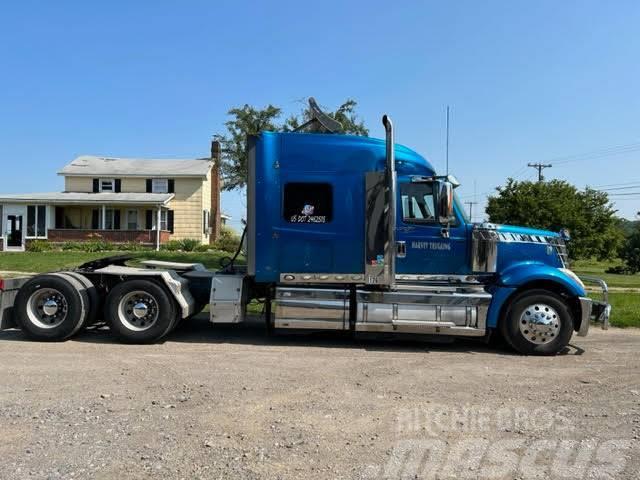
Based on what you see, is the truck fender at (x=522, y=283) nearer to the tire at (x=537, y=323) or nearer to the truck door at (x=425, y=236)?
the tire at (x=537, y=323)

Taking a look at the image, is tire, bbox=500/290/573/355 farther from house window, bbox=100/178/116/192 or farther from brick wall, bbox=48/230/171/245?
house window, bbox=100/178/116/192

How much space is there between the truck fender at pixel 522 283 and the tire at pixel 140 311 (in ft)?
15.2

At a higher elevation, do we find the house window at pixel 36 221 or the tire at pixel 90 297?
the house window at pixel 36 221

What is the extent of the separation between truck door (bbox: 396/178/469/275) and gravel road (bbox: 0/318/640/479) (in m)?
1.25

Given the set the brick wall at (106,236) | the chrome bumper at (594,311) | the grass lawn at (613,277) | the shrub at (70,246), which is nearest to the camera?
the chrome bumper at (594,311)

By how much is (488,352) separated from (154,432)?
17.0ft

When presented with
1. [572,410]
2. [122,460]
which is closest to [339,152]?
[572,410]

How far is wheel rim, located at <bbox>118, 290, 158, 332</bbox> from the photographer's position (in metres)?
8.05

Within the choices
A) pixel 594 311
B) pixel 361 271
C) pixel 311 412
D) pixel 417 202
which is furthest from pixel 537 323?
pixel 311 412

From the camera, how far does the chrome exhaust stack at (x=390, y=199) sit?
7.68 meters

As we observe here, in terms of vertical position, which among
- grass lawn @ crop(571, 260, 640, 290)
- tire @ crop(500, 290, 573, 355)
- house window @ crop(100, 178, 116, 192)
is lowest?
grass lawn @ crop(571, 260, 640, 290)

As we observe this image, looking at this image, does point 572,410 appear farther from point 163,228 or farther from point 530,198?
point 163,228

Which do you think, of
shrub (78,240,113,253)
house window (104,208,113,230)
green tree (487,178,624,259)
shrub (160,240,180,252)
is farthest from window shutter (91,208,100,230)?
green tree (487,178,624,259)

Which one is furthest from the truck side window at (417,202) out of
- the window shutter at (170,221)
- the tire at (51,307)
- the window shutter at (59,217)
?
the window shutter at (59,217)
